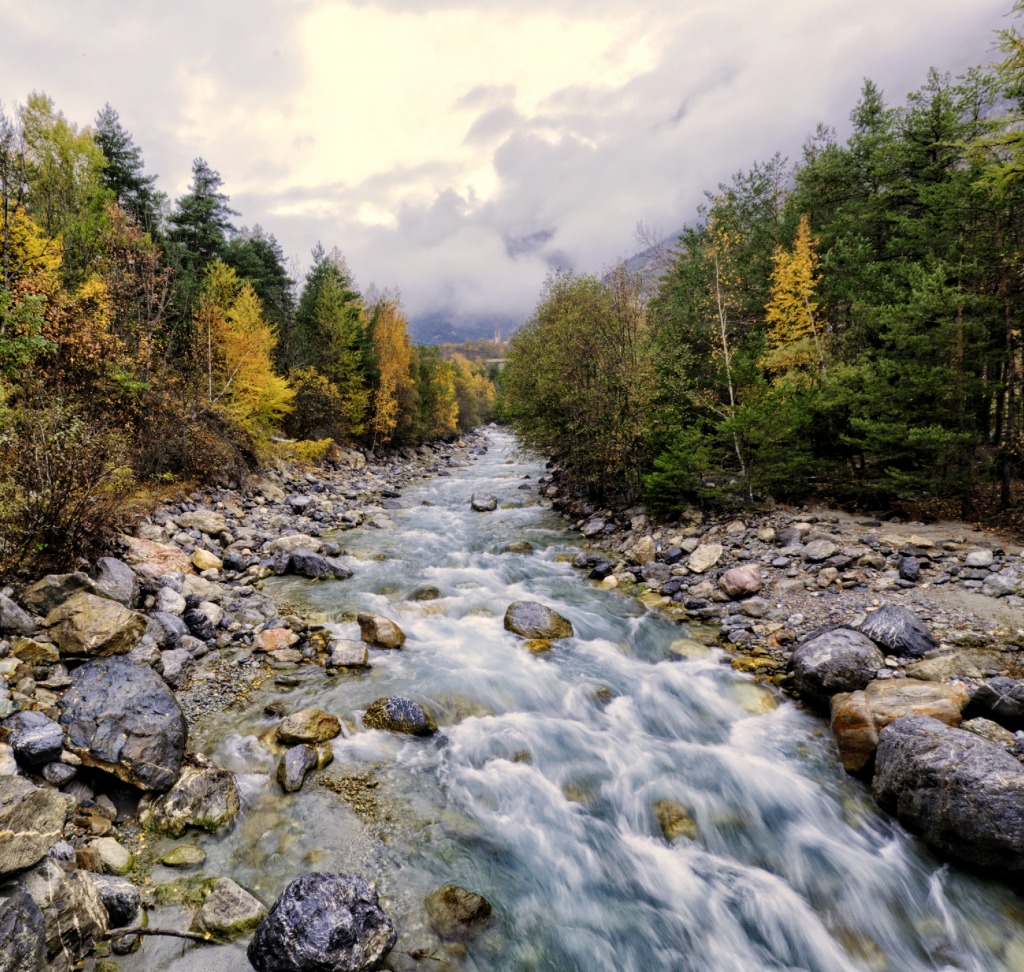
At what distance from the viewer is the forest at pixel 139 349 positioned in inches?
348

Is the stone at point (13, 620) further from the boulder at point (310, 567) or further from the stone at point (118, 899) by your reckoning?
the boulder at point (310, 567)

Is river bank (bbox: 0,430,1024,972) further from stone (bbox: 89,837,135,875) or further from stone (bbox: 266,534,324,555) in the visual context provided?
stone (bbox: 266,534,324,555)

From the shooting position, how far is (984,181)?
10.7 meters

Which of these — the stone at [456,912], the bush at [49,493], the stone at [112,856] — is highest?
the bush at [49,493]

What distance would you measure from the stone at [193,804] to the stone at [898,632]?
1029 cm

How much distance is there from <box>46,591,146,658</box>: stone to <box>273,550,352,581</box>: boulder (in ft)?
20.1

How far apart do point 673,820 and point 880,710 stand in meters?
3.39

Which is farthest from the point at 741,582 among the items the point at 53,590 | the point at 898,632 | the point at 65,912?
the point at 53,590

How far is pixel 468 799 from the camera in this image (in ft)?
21.5

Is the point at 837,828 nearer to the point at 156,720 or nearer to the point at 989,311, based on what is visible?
the point at 156,720

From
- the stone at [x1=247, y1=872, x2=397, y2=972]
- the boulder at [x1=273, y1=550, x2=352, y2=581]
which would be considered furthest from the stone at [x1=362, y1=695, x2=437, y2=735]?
the boulder at [x1=273, y1=550, x2=352, y2=581]

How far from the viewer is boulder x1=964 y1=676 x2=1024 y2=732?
6.36m

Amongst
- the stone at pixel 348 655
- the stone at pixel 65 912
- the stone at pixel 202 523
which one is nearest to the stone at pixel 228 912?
the stone at pixel 65 912

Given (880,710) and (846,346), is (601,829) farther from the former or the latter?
(846,346)
